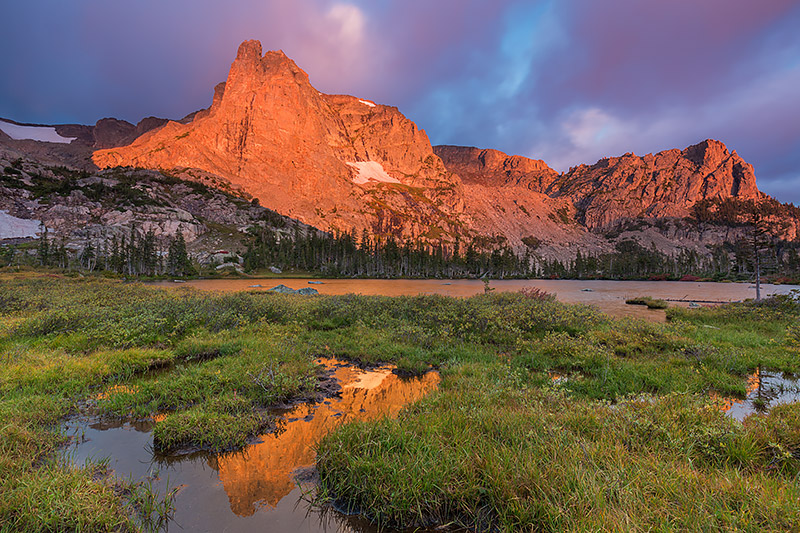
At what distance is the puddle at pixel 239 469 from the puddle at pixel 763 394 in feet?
31.3

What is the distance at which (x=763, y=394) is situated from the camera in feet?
32.8

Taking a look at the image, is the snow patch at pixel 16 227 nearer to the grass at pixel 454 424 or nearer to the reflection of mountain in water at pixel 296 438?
the grass at pixel 454 424

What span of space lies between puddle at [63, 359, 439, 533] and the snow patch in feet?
622

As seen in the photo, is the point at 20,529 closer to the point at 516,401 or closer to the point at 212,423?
the point at 212,423

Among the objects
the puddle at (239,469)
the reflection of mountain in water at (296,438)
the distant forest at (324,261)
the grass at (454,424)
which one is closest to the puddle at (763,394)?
the grass at (454,424)

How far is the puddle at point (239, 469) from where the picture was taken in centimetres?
513

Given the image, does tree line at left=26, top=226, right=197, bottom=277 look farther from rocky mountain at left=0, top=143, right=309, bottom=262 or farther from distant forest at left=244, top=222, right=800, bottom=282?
distant forest at left=244, top=222, right=800, bottom=282

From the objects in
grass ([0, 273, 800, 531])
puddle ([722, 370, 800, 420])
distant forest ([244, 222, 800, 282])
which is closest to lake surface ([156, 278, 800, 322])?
puddle ([722, 370, 800, 420])

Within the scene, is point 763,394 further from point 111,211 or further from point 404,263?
point 111,211

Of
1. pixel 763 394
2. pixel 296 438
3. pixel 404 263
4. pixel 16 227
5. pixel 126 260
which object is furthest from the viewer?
pixel 404 263

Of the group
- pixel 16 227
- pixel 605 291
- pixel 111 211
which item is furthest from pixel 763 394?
pixel 111 211

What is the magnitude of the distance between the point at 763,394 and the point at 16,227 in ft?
689

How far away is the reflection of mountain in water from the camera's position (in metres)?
5.88

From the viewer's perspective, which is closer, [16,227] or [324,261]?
[16,227]
